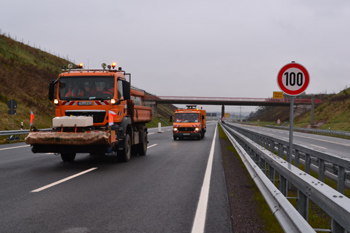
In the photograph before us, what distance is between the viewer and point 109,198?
619 centimetres

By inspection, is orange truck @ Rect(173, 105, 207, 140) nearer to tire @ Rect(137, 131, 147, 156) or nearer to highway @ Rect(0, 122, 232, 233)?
tire @ Rect(137, 131, 147, 156)

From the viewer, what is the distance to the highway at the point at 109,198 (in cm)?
466

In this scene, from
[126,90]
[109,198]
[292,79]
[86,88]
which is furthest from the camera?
[126,90]

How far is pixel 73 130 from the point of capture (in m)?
9.27

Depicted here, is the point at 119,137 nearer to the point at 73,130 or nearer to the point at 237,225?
the point at 73,130

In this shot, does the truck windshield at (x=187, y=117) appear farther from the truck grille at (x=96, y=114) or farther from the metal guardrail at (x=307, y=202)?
the metal guardrail at (x=307, y=202)

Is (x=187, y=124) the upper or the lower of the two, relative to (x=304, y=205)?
upper

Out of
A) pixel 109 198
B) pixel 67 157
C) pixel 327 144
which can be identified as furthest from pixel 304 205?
pixel 327 144

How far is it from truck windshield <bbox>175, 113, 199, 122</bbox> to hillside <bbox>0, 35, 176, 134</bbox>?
1466 cm

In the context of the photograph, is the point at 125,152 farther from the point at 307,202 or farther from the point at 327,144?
the point at 327,144

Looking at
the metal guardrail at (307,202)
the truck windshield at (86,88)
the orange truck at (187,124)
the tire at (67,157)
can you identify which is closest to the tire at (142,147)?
the tire at (67,157)

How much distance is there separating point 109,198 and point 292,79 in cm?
461

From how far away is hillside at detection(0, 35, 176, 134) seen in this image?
32.6 metres

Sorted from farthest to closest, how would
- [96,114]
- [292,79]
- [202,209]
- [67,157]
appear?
[67,157] → [96,114] → [292,79] → [202,209]
